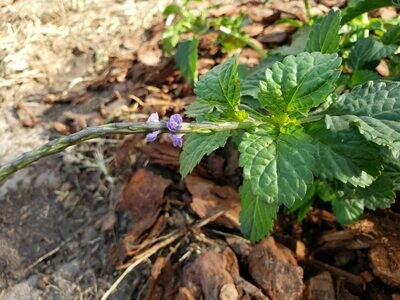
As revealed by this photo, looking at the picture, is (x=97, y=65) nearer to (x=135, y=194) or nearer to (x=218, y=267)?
(x=135, y=194)

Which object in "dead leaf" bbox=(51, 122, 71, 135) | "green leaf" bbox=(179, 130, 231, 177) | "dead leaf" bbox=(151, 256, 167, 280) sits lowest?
"dead leaf" bbox=(151, 256, 167, 280)

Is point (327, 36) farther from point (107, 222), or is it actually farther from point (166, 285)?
point (107, 222)

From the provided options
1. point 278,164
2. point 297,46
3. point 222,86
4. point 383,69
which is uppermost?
point 222,86

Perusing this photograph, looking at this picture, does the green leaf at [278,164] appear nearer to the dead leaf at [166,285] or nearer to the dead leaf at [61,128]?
the dead leaf at [166,285]

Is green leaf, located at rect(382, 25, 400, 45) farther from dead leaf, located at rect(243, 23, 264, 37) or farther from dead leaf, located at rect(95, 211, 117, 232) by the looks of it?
dead leaf, located at rect(95, 211, 117, 232)

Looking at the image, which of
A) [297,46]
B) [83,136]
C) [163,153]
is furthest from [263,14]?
[83,136]

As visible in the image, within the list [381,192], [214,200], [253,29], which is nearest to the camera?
[381,192]

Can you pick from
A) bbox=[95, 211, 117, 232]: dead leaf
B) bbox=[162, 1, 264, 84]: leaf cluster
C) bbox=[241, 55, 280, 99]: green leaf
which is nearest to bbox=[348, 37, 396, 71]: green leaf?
bbox=[241, 55, 280, 99]: green leaf
